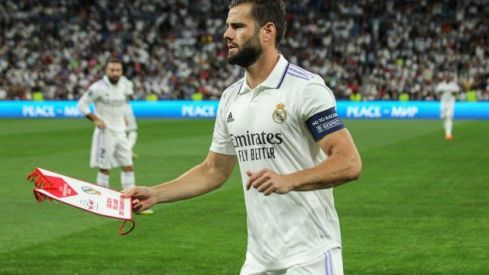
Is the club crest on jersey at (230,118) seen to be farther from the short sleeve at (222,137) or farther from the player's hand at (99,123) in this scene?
the player's hand at (99,123)

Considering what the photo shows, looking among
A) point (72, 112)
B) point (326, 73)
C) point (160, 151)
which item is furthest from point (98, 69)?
point (160, 151)

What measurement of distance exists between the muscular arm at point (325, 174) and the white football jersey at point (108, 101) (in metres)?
11.9

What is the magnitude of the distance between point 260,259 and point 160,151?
20.6 meters

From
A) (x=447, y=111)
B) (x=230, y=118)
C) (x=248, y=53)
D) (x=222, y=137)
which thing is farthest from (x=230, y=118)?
(x=447, y=111)

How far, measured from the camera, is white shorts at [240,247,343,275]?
5.05 meters

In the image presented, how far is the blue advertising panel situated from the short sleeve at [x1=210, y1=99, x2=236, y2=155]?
35524 mm

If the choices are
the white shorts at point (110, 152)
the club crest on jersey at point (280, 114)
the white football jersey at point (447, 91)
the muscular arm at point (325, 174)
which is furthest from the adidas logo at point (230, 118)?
the white football jersey at point (447, 91)

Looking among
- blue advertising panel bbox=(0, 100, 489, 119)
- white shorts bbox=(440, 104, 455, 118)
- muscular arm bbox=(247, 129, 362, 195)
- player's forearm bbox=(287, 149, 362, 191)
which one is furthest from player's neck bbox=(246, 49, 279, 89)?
blue advertising panel bbox=(0, 100, 489, 119)

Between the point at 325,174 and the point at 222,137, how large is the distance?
103 cm

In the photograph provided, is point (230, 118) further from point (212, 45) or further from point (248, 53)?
point (212, 45)

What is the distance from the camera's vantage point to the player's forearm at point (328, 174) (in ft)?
15.5

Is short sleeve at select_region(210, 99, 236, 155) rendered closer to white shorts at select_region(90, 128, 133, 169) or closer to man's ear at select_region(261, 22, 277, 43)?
man's ear at select_region(261, 22, 277, 43)

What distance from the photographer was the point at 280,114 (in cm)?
505

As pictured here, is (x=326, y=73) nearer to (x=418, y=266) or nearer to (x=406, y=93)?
(x=406, y=93)
